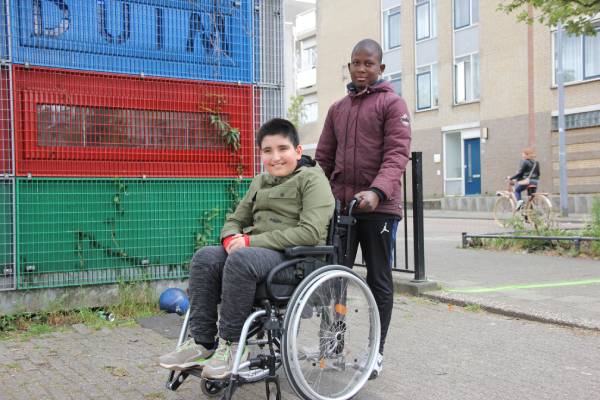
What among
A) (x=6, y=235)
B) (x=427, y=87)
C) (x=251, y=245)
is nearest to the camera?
(x=251, y=245)

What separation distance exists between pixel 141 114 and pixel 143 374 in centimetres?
270

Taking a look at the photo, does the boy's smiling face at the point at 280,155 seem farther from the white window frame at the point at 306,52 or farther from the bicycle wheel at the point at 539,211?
the white window frame at the point at 306,52

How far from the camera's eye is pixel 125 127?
19.3ft

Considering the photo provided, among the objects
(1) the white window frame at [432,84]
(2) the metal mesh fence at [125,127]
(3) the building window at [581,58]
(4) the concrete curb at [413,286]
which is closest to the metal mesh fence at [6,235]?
(2) the metal mesh fence at [125,127]

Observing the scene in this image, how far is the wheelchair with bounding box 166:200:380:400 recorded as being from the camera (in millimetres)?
3160

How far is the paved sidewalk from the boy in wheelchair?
2.82m

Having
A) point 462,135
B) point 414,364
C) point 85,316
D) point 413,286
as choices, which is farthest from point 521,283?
point 462,135

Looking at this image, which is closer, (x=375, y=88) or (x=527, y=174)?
(x=375, y=88)

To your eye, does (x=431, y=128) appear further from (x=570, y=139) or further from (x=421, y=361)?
(x=421, y=361)

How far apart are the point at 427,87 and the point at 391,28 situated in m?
4.24

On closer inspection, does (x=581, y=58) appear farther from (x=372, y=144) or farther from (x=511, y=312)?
(x=372, y=144)

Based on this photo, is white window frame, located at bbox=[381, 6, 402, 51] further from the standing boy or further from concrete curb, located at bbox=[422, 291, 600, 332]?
the standing boy

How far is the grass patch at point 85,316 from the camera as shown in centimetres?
517

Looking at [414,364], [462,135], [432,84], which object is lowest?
[414,364]
